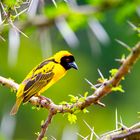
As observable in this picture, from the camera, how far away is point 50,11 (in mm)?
1711

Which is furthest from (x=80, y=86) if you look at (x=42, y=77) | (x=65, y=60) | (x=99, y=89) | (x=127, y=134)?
(x=99, y=89)

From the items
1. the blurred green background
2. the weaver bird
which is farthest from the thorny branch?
the blurred green background

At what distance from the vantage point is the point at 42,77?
655 centimetres

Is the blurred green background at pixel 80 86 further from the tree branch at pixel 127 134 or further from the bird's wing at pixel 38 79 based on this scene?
the tree branch at pixel 127 134

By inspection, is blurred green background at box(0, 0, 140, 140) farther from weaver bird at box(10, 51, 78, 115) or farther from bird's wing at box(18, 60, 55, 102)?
bird's wing at box(18, 60, 55, 102)

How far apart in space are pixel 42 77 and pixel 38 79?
0.06 m

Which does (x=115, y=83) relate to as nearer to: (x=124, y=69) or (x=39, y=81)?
(x=124, y=69)

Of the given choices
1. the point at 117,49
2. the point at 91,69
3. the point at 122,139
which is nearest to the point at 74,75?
the point at 91,69

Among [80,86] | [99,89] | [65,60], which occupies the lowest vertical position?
[80,86]

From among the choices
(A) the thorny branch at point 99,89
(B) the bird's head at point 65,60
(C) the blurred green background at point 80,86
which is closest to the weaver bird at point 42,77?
(B) the bird's head at point 65,60

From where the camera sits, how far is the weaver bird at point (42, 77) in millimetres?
6137

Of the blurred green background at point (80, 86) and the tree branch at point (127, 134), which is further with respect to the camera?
the blurred green background at point (80, 86)

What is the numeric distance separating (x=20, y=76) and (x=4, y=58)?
197 cm

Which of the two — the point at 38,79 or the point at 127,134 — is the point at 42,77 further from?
the point at 127,134
